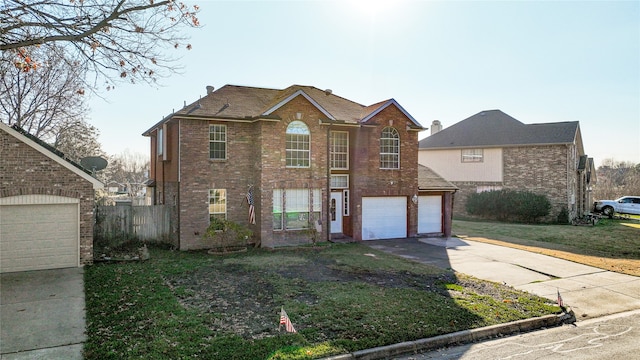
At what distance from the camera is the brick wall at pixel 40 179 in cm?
1237

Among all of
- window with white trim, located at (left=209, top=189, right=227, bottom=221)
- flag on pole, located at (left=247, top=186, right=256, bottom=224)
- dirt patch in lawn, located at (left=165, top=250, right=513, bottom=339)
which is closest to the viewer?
dirt patch in lawn, located at (left=165, top=250, right=513, bottom=339)

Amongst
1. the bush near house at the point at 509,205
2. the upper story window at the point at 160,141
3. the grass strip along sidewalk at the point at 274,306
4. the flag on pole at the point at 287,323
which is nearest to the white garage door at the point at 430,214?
the grass strip along sidewalk at the point at 274,306

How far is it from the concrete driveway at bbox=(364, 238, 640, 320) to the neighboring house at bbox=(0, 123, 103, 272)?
38.7 ft

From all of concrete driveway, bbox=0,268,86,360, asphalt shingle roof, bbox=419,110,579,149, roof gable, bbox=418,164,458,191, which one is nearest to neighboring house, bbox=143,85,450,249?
roof gable, bbox=418,164,458,191

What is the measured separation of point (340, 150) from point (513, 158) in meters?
18.1

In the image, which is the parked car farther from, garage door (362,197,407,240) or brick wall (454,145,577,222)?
garage door (362,197,407,240)

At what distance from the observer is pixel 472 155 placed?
109 feet

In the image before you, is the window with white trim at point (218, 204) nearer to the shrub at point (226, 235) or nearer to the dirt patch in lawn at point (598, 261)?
the shrub at point (226, 235)

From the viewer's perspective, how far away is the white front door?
1967 cm

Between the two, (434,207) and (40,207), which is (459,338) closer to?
(40,207)

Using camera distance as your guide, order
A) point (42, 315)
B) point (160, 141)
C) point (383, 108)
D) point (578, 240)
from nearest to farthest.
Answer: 1. point (42, 315)
2. point (383, 108)
3. point (160, 141)
4. point (578, 240)

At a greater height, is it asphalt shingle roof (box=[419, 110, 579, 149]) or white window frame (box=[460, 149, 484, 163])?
asphalt shingle roof (box=[419, 110, 579, 149])

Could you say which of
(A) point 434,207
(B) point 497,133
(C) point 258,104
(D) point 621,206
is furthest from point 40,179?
(D) point 621,206

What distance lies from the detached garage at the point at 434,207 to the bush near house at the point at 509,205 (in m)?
10.7
